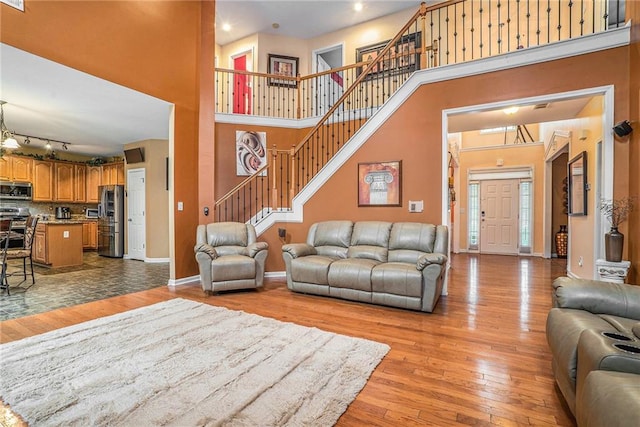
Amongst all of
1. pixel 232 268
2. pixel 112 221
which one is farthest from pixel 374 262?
pixel 112 221

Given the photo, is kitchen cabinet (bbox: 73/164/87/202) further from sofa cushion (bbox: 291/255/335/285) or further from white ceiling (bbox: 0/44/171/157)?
sofa cushion (bbox: 291/255/335/285)

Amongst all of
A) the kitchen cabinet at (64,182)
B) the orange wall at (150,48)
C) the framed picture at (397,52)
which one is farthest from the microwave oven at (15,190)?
the framed picture at (397,52)

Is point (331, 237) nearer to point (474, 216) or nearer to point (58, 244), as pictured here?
point (58, 244)

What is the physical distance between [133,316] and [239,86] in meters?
6.40

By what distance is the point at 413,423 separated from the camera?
5.32 feet

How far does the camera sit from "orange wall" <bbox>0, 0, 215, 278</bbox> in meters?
3.19

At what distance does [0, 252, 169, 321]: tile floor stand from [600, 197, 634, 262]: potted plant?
19.0ft

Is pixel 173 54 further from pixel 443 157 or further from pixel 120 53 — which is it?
pixel 443 157

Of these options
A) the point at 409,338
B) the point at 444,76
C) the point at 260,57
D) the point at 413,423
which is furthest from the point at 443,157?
the point at 260,57

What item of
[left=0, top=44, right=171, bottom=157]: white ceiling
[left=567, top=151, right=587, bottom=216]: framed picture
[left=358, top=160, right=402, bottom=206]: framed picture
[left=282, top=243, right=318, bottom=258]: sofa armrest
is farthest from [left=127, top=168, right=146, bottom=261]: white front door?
[left=567, top=151, right=587, bottom=216]: framed picture

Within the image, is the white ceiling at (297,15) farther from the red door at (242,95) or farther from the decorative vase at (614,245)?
the decorative vase at (614,245)

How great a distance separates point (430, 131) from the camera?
4289 mm

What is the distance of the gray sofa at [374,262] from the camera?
3389mm

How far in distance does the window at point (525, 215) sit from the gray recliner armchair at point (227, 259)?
7.26 meters
